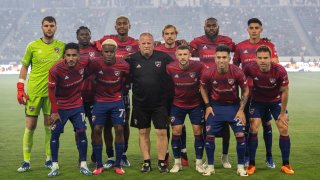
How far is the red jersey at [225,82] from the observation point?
7.05m

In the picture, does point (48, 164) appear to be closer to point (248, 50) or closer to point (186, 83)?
point (186, 83)

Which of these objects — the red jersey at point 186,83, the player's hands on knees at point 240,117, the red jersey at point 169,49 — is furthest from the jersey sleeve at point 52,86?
the player's hands on knees at point 240,117

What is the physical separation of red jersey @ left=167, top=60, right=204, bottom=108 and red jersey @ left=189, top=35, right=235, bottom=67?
63 cm

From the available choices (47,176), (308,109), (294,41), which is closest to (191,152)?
(47,176)

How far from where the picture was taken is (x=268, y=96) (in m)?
7.43

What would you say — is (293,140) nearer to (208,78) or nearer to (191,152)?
(191,152)

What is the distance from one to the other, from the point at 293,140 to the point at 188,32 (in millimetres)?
44908

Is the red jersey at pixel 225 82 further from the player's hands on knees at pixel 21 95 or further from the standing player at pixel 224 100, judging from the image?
the player's hands on knees at pixel 21 95

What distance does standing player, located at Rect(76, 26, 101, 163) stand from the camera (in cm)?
786

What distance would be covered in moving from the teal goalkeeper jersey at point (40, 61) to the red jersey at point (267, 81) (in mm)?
2892

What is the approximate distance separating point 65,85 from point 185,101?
69.0 inches

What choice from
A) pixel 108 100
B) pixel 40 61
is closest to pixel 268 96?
pixel 108 100

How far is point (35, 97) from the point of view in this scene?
25.4ft

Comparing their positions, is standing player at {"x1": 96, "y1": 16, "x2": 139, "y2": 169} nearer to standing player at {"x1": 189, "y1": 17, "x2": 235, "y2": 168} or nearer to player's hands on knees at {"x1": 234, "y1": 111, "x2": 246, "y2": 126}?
standing player at {"x1": 189, "y1": 17, "x2": 235, "y2": 168}
